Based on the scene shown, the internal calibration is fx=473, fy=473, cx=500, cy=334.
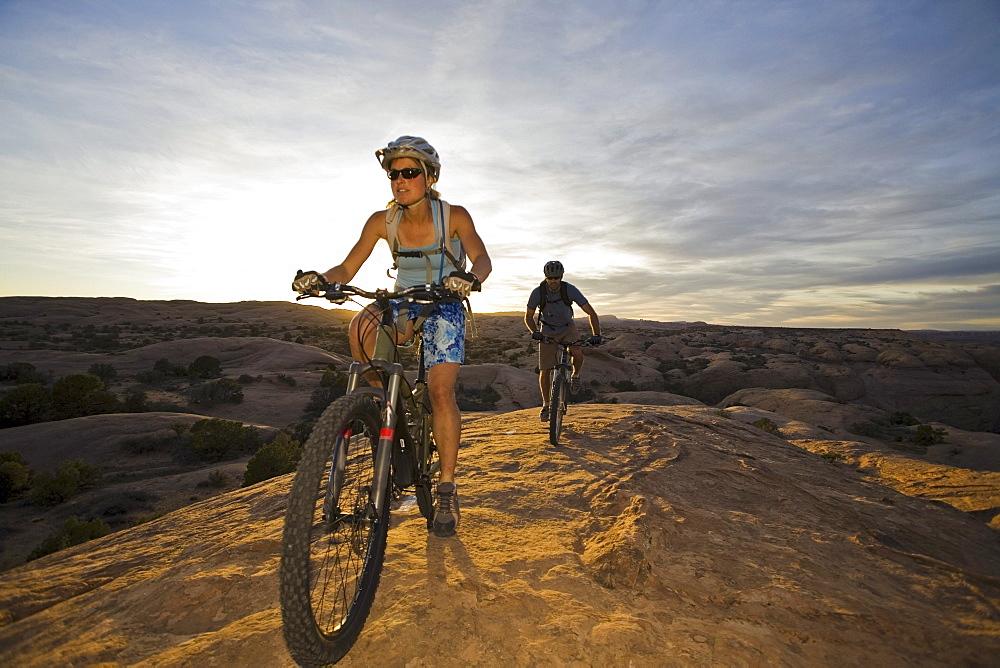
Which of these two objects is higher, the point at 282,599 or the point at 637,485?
the point at 282,599

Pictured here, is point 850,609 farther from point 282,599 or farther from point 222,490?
point 222,490

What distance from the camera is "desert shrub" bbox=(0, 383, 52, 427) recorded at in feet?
39.6

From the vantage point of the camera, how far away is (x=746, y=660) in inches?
80.0

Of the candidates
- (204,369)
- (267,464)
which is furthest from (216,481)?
(204,369)

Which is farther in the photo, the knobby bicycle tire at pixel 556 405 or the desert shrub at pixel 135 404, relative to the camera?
the desert shrub at pixel 135 404

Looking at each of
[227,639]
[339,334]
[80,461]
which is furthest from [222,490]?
[339,334]

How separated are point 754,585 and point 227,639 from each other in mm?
2729

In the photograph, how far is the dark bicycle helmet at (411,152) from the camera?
3.01 metres

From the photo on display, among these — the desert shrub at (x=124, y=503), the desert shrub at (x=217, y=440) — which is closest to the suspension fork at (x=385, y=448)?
the desert shrub at (x=124, y=503)

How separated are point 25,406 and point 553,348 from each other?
47.2ft

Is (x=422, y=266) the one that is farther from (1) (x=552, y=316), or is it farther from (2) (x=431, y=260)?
(1) (x=552, y=316)

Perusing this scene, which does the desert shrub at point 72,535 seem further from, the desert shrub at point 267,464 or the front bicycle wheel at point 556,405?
the front bicycle wheel at point 556,405

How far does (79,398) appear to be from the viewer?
13.2 meters

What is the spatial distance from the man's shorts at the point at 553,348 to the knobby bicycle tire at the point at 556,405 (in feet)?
1.42
